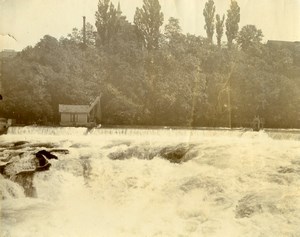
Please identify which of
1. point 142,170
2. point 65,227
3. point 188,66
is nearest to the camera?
point 65,227

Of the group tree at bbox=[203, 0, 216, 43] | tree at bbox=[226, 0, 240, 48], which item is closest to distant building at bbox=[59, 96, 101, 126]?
tree at bbox=[203, 0, 216, 43]

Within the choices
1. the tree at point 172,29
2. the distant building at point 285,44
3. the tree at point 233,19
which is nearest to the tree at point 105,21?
the tree at point 172,29

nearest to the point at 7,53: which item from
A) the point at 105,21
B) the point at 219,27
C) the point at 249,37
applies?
the point at 105,21

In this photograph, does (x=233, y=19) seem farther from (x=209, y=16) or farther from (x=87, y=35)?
(x=87, y=35)

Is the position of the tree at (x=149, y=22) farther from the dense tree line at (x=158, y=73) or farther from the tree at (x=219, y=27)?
the tree at (x=219, y=27)

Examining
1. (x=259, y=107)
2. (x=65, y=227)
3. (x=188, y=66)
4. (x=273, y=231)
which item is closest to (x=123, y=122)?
(x=188, y=66)

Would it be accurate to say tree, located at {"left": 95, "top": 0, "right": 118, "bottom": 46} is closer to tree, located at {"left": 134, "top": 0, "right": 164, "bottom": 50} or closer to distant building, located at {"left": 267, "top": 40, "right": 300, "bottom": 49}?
tree, located at {"left": 134, "top": 0, "right": 164, "bottom": 50}

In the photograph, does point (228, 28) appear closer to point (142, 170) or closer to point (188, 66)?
point (188, 66)
